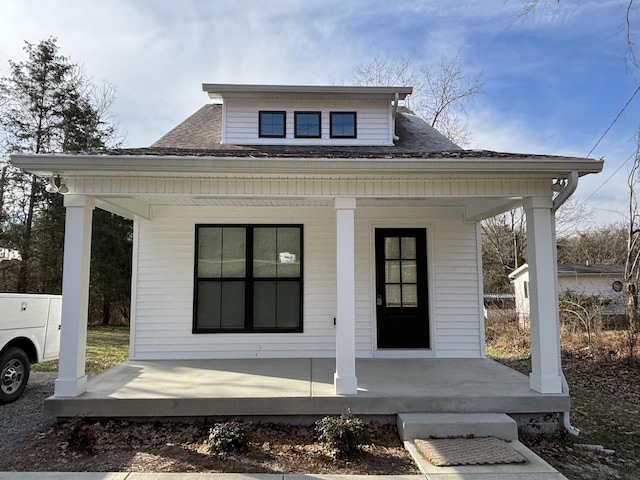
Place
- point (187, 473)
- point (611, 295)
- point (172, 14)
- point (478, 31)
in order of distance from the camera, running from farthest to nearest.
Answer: point (611, 295) → point (478, 31) → point (172, 14) → point (187, 473)

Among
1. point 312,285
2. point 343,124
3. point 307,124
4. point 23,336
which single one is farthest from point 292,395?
point 343,124

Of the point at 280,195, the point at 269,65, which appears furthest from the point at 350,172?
the point at 269,65

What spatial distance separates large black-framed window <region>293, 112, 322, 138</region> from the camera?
24.1ft

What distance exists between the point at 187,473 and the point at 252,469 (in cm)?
51

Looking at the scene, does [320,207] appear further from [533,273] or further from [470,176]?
[533,273]

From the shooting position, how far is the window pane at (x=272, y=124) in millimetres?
7344

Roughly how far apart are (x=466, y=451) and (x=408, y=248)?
11.5 feet

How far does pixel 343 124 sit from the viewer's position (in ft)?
24.4

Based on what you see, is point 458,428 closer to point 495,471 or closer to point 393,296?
point 495,471

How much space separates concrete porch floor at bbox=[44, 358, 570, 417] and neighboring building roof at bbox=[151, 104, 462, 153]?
3.63 meters

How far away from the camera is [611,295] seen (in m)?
13.9

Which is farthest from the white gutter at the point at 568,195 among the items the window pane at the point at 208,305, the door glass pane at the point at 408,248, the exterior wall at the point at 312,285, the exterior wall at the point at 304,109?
the window pane at the point at 208,305

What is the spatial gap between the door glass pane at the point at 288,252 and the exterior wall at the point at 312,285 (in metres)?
0.15

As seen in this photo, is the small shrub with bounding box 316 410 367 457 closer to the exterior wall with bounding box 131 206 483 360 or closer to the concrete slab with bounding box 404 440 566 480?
the concrete slab with bounding box 404 440 566 480
